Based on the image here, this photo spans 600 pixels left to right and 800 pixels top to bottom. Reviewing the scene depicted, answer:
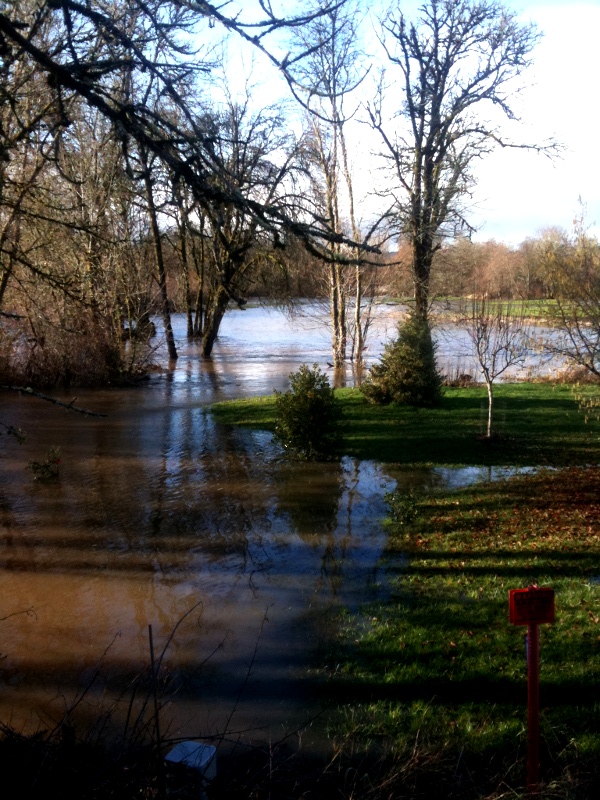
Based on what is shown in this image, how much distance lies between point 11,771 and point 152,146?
2.88m

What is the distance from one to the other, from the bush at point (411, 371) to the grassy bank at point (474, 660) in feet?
25.1

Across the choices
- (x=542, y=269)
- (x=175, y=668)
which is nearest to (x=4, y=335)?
(x=542, y=269)

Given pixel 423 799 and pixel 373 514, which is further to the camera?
pixel 373 514

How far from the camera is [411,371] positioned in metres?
16.4

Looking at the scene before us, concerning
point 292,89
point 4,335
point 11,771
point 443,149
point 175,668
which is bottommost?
point 175,668

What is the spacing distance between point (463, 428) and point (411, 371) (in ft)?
7.76

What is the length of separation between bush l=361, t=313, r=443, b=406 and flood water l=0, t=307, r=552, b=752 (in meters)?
3.88

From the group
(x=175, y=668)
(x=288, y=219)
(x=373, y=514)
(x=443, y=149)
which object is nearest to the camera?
(x=288, y=219)

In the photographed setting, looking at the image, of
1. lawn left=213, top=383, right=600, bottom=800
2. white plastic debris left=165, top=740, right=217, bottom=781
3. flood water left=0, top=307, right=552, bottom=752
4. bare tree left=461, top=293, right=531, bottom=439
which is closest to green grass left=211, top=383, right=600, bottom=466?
bare tree left=461, top=293, right=531, bottom=439

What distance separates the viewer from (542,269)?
1080 centimetres

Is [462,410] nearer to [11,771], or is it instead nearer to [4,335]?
[4,335]

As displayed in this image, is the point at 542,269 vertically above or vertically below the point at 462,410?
above

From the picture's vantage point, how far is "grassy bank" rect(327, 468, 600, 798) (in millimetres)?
4086

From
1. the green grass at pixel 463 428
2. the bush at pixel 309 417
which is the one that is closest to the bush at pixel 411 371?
the green grass at pixel 463 428
